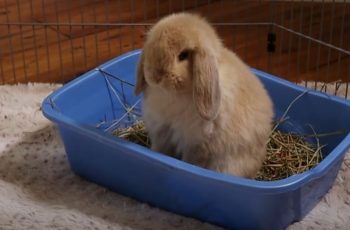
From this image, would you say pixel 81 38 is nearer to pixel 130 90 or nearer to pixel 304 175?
pixel 130 90

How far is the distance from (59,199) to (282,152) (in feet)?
2.00

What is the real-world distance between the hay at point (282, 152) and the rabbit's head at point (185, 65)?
0.36 meters

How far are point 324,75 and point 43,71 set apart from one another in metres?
1.02

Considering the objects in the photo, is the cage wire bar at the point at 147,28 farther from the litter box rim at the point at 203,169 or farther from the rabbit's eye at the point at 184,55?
the rabbit's eye at the point at 184,55

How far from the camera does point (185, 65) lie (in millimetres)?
1361

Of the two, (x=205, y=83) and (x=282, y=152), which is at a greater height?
(x=205, y=83)

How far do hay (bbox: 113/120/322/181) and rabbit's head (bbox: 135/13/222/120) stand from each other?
0.36 metres

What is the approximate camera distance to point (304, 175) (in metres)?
1.36

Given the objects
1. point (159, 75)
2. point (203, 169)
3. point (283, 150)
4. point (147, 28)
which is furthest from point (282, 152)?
point (147, 28)

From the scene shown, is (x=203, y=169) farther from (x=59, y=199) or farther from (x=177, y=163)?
(x=59, y=199)

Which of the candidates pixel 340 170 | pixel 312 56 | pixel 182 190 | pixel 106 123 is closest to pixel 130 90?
pixel 106 123

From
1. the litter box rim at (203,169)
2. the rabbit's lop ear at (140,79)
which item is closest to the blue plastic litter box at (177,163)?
the litter box rim at (203,169)

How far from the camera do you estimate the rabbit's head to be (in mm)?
1342

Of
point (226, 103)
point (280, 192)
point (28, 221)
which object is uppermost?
point (226, 103)
